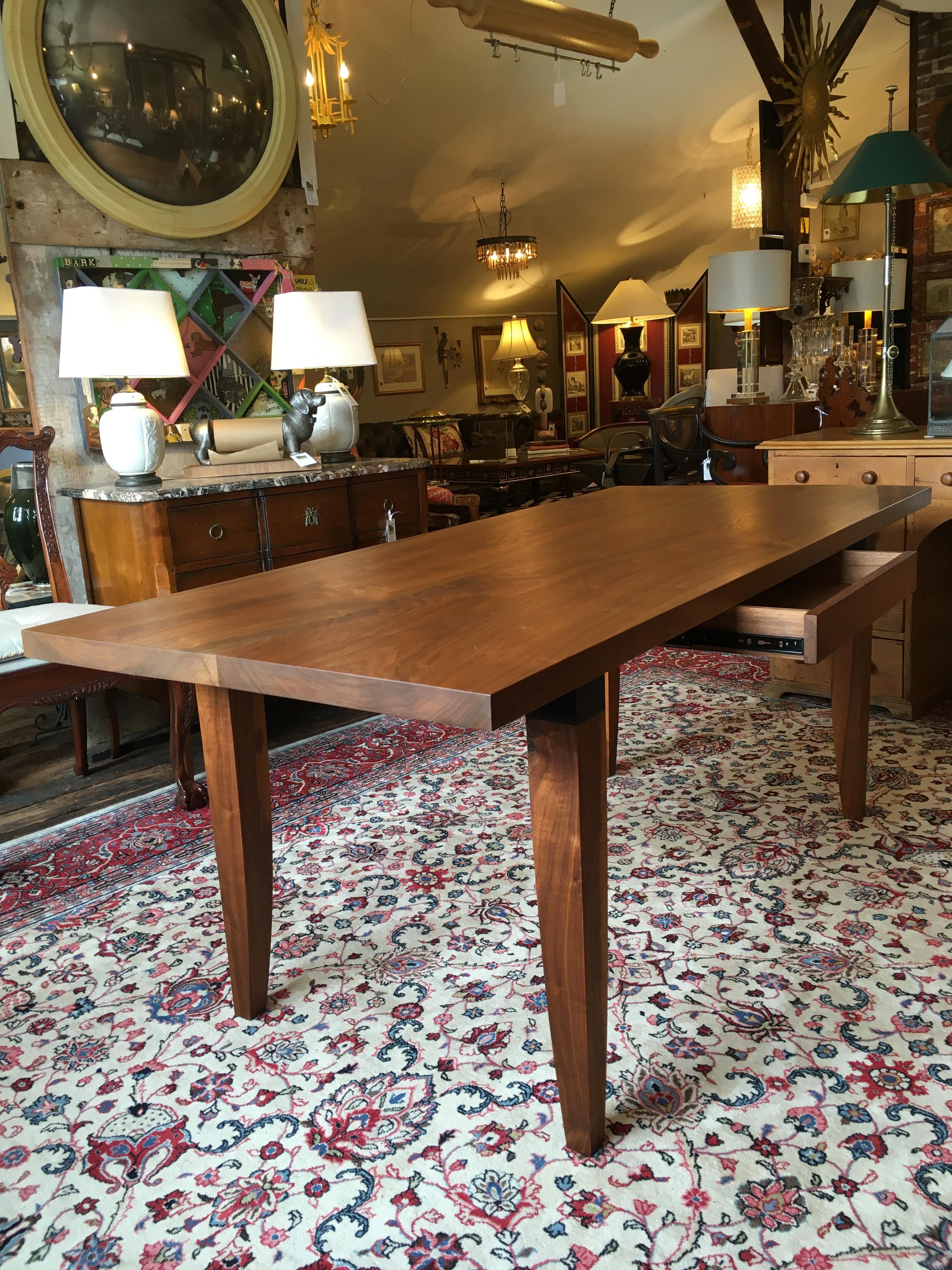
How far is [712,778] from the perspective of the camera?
2.61 metres

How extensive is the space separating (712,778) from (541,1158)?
1.41 metres

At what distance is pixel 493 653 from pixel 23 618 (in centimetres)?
183

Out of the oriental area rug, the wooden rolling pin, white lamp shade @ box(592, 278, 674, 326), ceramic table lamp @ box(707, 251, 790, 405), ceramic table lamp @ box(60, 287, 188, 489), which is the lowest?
the oriental area rug

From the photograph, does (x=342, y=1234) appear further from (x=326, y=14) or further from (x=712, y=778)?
(x=326, y=14)

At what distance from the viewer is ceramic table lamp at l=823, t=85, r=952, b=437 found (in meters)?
2.74

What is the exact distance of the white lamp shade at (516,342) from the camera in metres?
8.88

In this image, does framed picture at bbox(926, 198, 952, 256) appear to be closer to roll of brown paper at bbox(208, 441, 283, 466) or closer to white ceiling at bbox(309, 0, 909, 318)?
white ceiling at bbox(309, 0, 909, 318)

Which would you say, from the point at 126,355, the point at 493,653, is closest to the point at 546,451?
the point at 126,355

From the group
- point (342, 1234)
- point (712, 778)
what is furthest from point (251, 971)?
point (712, 778)

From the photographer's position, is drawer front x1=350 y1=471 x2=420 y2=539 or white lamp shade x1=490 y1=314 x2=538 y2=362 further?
white lamp shade x1=490 y1=314 x2=538 y2=362

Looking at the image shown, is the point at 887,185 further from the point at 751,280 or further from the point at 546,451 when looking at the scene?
the point at 546,451

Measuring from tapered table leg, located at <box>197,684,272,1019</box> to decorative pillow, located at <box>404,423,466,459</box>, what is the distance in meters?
6.70

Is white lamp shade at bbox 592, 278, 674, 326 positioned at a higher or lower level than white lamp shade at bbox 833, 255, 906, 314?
higher

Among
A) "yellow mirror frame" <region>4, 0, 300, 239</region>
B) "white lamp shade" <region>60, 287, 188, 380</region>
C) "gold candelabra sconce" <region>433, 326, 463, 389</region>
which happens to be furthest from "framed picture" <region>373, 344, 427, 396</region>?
"white lamp shade" <region>60, 287, 188, 380</region>
